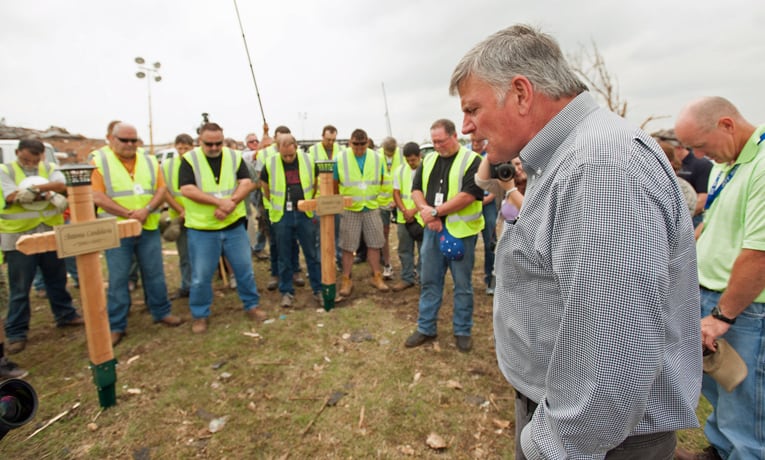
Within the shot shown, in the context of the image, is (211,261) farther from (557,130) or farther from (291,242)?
(557,130)

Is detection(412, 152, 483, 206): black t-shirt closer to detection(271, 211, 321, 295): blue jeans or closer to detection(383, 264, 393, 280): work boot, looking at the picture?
detection(271, 211, 321, 295): blue jeans

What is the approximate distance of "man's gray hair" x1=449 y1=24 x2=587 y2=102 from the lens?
3.81ft

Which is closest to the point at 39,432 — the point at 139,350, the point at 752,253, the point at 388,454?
the point at 139,350

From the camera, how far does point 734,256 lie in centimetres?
214

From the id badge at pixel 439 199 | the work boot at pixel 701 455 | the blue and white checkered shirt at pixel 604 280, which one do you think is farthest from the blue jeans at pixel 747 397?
the id badge at pixel 439 199

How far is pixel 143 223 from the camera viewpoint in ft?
14.8

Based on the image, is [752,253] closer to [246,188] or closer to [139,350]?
[246,188]

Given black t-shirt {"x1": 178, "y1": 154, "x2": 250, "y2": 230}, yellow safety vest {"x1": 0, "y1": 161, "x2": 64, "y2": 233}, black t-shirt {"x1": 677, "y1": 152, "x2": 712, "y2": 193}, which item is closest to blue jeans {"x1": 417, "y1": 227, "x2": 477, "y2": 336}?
→ black t-shirt {"x1": 178, "y1": 154, "x2": 250, "y2": 230}

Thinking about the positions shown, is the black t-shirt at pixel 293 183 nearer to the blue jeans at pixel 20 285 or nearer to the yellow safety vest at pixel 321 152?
the yellow safety vest at pixel 321 152

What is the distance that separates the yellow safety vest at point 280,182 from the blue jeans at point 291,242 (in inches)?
5.8

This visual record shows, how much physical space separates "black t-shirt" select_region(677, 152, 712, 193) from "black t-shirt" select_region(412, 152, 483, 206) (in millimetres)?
3626

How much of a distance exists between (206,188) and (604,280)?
4354 millimetres

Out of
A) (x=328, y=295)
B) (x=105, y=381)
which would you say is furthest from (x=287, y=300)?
(x=105, y=381)

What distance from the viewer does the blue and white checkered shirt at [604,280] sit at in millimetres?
899
